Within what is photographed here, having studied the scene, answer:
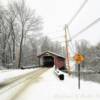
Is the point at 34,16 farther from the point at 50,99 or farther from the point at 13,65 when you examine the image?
the point at 50,99

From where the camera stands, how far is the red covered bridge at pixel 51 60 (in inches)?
1903

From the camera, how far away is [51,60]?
52906mm

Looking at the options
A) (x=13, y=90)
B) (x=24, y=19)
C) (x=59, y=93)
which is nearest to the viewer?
(x=59, y=93)

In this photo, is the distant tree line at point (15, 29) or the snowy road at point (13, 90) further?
the distant tree line at point (15, 29)

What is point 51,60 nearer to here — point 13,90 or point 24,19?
point 24,19

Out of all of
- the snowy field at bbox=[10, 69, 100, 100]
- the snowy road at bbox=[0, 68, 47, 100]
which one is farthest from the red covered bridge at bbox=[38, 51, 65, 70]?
Result: the snowy field at bbox=[10, 69, 100, 100]

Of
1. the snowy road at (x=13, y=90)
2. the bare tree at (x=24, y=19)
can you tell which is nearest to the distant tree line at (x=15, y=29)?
the bare tree at (x=24, y=19)

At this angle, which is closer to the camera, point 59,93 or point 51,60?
point 59,93

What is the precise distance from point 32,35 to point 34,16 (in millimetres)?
4724

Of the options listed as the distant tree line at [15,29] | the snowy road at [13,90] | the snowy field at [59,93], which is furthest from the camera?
the distant tree line at [15,29]

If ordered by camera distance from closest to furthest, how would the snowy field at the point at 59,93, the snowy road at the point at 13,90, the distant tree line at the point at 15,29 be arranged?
the snowy field at the point at 59,93 → the snowy road at the point at 13,90 → the distant tree line at the point at 15,29

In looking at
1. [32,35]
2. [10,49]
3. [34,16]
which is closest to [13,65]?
[10,49]

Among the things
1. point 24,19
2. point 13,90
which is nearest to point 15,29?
point 24,19

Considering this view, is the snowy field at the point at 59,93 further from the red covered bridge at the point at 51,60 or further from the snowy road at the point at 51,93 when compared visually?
the red covered bridge at the point at 51,60
